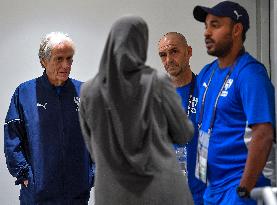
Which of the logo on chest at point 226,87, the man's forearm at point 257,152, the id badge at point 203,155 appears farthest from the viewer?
the id badge at point 203,155

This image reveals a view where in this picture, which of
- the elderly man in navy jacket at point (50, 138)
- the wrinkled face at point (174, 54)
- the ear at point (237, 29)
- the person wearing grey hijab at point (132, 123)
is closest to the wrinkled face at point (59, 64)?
the elderly man in navy jacket at point (50, 138)

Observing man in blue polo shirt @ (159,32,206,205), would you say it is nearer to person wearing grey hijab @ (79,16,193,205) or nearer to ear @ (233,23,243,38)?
ear @ (233,23,243,38)

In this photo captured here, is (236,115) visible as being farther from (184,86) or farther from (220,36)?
(184,86)

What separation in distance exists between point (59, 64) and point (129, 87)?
4.11 feet

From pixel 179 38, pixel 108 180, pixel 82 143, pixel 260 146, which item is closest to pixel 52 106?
pixel 82 143

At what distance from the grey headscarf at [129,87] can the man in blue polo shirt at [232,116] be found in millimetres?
513

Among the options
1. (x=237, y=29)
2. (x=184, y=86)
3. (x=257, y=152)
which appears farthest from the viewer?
(x=184, y=86)

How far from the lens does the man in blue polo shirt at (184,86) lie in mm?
2752

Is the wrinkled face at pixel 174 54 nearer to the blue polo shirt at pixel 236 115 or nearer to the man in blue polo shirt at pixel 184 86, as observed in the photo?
the man in blue polo shirt at pixel 184 86

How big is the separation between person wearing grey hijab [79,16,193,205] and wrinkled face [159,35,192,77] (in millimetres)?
1059

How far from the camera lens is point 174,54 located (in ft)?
9.86

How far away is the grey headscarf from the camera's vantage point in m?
1.82

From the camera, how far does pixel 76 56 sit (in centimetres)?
406

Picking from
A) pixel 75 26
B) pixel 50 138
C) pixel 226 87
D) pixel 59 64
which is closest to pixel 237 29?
pixel 226 87
